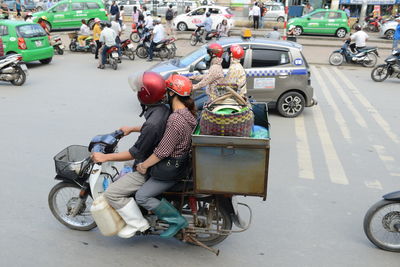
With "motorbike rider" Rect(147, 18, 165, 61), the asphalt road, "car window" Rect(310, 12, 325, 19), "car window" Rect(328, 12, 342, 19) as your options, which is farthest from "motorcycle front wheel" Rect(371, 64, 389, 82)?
"car window" Rect(310, 12, 325, 19)

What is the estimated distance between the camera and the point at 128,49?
587 inches

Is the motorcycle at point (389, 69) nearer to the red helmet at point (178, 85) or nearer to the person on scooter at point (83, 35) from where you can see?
the red helmet at point (178, 85)

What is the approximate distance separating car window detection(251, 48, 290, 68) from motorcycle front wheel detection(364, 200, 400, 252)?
481 cm

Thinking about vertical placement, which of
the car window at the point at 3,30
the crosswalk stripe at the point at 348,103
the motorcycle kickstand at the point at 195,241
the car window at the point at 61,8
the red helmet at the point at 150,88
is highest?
the red helmet at the point at 150,88

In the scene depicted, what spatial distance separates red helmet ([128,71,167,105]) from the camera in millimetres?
3320

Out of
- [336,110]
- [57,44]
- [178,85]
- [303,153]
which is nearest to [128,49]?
[57,44]

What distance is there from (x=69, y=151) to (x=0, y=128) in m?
4.09

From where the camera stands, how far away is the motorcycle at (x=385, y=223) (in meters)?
3.85

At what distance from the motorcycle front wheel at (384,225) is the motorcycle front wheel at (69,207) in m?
2.82

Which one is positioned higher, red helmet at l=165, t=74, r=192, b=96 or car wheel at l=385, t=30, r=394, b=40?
red helmet at l=165, t=74, r=192, b=96

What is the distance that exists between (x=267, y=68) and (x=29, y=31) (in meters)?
8.34

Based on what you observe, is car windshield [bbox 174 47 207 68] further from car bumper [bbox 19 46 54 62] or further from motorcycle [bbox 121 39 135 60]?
motorcycle [bbox 121 39 135 60]

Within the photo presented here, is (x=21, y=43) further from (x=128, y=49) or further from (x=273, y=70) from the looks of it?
(x=273, y=70)

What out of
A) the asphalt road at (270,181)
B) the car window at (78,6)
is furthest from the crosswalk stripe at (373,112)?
the car window at (78,6)
